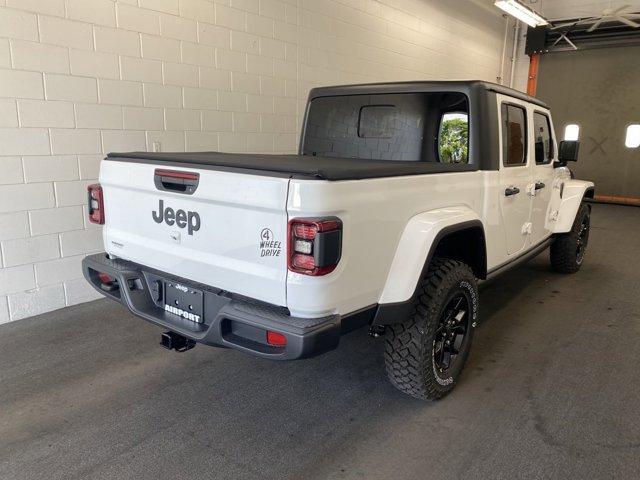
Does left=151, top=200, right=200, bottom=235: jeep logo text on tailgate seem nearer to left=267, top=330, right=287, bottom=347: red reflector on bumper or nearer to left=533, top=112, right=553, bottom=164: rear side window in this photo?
left=267, top=330, right=287, bottom=347: red reflector on bumper

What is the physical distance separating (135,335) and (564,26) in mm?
11555

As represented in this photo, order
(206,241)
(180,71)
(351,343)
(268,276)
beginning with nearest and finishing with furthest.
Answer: (268,276) → (206,241) → (351,343) → (180,71)

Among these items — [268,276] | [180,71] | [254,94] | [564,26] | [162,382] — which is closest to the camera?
[268,276]

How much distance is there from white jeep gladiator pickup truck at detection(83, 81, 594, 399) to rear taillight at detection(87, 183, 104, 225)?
1 centimetres

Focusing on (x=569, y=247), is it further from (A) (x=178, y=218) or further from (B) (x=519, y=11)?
(B) (x=519, y=11)

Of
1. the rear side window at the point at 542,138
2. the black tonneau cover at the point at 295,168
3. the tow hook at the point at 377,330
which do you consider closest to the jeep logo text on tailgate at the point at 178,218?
the black tonneau cover at the point at 295,168

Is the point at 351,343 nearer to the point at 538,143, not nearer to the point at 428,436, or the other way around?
the point at 428,436

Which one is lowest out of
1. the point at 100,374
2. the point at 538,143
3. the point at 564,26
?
the point at 100,374

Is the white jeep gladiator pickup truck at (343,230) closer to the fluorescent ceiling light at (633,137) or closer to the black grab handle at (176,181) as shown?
the black grab handle at (176,181)

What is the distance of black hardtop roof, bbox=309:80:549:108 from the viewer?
304cm

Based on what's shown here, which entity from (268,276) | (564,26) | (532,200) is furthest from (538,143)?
(564,26)

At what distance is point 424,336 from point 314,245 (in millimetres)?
986

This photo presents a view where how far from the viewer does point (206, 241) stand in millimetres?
2275

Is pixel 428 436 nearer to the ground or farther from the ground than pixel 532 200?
nearer to the ground
